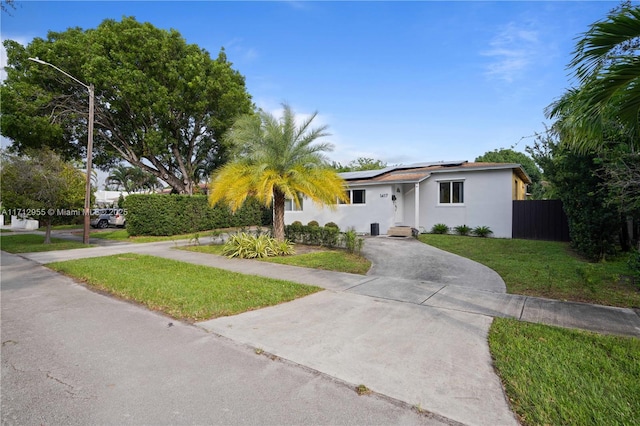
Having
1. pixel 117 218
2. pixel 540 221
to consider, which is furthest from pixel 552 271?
pixel 117 218

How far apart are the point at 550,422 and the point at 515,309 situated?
323 centimetres

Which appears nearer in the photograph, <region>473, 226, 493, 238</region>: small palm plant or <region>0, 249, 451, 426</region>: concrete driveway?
<region>0, 249, 451, 426</region>: concrete driveway

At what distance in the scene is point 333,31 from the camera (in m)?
11.3

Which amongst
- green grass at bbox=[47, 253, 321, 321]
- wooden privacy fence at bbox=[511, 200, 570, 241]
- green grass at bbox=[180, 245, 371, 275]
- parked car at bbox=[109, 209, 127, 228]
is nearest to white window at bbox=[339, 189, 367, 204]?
green grass at bbox=[180, 245, 371, 275]

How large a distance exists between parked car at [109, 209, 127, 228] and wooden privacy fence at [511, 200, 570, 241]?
2746cm

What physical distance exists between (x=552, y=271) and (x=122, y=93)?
21.3 meters

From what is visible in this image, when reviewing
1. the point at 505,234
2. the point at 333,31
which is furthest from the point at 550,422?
the point at 505,234

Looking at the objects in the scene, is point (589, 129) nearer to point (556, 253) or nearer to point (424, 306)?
point (424, 306)

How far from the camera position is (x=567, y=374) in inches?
126

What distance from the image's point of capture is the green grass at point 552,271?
606cm

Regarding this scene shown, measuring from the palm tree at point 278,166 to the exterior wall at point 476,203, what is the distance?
7646 millimetres

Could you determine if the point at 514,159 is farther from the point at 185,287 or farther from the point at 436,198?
the point at 185,287

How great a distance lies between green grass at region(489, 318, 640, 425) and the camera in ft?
8.50

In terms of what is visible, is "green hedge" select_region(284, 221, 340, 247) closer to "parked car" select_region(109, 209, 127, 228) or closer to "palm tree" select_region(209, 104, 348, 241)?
"palm tree" select_region(209, 104, 348, 241)
